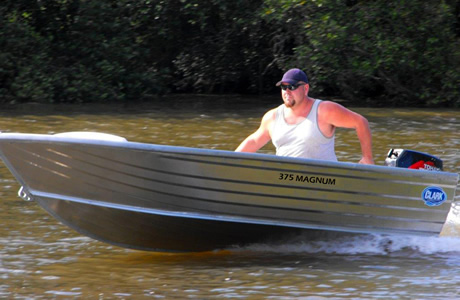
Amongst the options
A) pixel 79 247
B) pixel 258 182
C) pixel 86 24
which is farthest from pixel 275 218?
pixel 86 24

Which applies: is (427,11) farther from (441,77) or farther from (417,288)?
(417,288)

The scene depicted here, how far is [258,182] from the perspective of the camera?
5.87 metres

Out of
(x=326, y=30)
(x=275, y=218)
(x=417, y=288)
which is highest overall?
(x=326, y=30)

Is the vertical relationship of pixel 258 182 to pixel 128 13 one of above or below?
below

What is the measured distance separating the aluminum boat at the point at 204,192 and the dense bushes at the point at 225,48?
10.4 m

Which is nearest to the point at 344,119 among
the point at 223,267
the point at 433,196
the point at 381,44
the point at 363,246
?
the point at 433,196

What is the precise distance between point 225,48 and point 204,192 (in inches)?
541

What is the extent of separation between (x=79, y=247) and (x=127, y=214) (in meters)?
0.98

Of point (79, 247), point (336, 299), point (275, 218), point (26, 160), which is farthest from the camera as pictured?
point (79, 247)

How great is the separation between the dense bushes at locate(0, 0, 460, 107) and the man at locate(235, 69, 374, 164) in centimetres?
1013

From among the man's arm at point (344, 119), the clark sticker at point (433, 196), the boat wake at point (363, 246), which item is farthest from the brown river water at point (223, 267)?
the man's arm at point (344, 119)

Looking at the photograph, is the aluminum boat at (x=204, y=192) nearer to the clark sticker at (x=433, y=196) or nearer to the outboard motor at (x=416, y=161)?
the clark sticker at (x=433, y=196)

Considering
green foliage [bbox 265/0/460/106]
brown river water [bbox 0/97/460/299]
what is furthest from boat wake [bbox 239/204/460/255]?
green foliage [bbox 265/0/460/106]

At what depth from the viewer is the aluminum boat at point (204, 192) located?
5.70m
